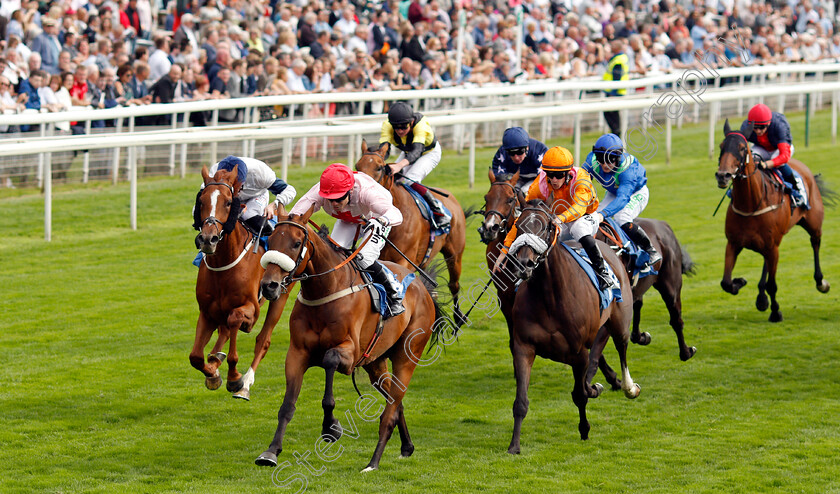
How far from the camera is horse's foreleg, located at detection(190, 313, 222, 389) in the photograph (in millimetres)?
7246

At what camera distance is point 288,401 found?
5820 mm

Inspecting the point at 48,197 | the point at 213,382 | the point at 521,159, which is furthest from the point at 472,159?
the point at 213,382

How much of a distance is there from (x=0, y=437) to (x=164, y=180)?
6.98 m

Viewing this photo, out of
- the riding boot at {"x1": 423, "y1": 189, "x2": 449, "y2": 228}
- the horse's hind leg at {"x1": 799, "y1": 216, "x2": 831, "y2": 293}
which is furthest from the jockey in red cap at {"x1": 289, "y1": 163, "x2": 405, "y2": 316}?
the horse's hind leg at {"x1": 799, "y1": 216, "x2": 831, "y2": 293}

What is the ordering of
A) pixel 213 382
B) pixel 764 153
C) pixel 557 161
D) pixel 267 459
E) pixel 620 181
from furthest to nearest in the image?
pixel 764 153 → pixel 620 181 → pixel 213 382 → pixel 557 161 → pixel 267 459

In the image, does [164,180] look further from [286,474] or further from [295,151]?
[286,474]

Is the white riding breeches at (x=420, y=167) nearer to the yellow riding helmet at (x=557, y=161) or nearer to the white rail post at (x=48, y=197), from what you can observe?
the yellow riding helmet at (x=557, y=161)

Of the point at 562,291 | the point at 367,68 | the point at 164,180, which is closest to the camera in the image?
the point at 562,291

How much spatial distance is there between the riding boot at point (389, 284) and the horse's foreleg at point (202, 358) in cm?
151

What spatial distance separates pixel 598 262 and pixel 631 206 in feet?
4.66

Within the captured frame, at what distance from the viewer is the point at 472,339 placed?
9.45 metres

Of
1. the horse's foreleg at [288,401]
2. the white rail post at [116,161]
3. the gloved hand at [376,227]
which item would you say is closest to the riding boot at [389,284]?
the gloved hand at [376,227]

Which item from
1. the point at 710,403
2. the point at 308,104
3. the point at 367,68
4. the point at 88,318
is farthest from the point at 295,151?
the point at 710,403

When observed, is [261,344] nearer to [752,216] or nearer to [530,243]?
[530,243]
